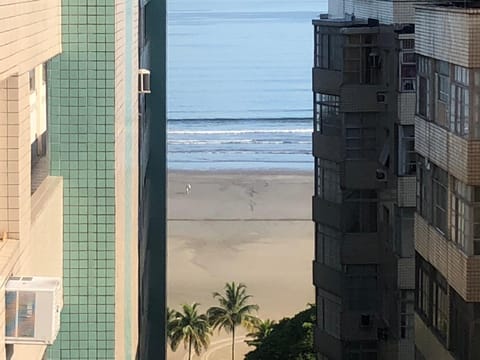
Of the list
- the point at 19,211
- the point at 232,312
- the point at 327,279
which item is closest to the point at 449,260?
the point at 19,211

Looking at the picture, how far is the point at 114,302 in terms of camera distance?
1045cm

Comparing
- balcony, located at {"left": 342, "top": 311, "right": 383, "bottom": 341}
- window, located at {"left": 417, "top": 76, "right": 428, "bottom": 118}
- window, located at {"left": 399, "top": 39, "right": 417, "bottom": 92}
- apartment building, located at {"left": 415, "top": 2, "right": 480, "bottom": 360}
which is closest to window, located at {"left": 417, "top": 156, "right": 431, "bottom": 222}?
apartment building, located at {"left": 415, "top": 2, "right": 480, "bottom": 360}

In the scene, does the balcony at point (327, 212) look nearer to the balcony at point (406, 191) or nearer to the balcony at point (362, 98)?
the balcony at point (362, 98)

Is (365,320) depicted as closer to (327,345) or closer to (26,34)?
(327,345)

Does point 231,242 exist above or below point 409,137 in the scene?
below

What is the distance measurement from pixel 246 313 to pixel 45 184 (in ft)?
101

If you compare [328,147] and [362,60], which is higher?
[362,60]

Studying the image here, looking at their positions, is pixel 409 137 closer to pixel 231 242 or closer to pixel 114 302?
pixel 114 302

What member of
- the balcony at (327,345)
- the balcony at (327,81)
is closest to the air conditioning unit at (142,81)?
the balcony at (327,81)

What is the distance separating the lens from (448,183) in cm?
1547

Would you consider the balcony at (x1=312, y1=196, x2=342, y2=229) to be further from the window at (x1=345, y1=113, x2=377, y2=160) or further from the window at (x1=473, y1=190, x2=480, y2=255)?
the window at (x1=473, y1=190, x2=480, y2=255)

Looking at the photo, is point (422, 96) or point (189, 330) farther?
point (189, 330)

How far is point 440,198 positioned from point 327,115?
887 centimetres

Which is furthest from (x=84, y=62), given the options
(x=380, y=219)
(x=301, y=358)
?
(x=301, y=358)
